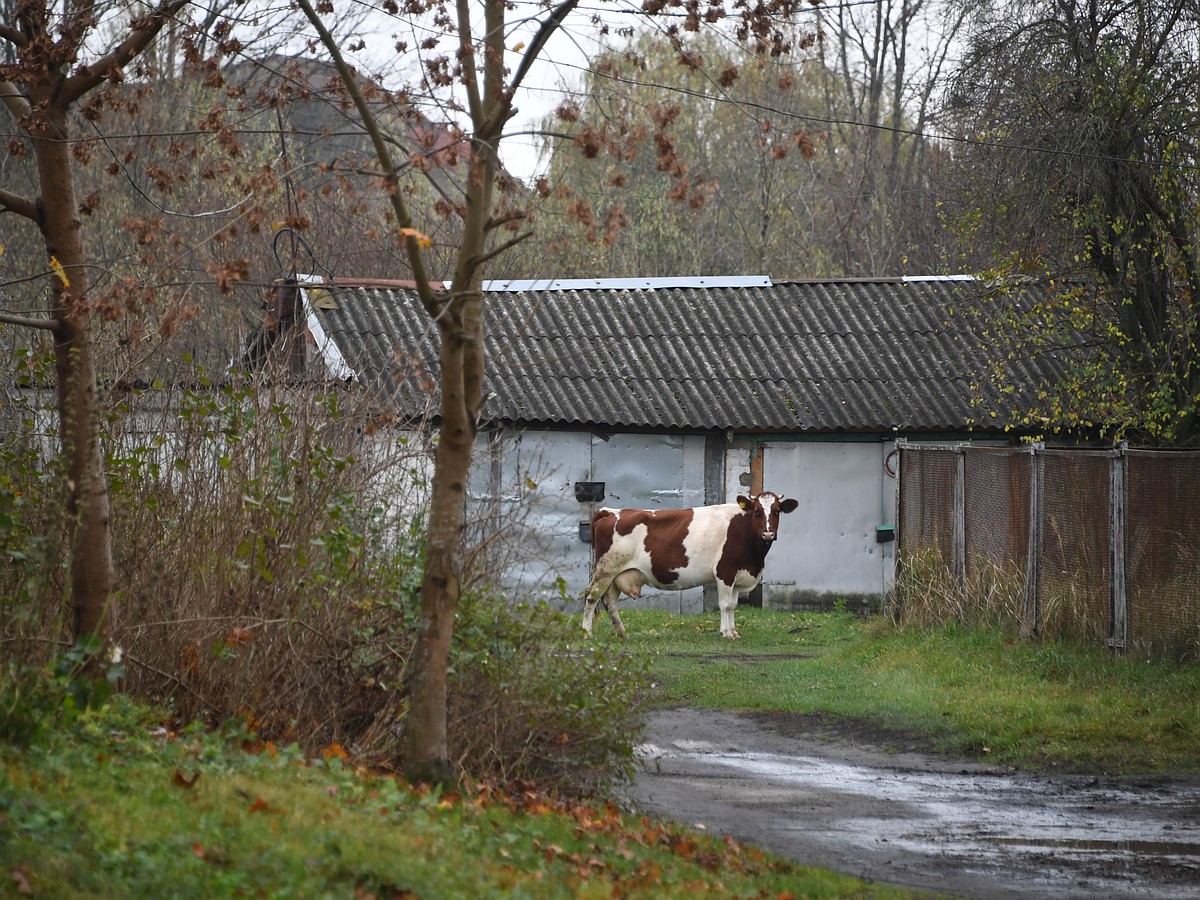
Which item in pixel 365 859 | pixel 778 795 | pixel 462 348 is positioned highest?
pixel 462 348

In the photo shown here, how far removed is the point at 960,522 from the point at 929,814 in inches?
331

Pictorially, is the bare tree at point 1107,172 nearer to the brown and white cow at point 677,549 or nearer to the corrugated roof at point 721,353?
the brown and white cow at point 677,549

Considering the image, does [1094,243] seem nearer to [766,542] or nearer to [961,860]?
[766,542]

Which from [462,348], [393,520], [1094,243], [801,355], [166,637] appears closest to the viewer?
[462,348]

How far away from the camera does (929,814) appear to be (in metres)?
9.62

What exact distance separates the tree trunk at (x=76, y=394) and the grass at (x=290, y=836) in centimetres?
98

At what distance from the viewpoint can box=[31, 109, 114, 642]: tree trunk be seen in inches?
335

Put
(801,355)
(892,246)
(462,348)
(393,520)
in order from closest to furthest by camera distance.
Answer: (462,348) < (393,520) < (801,355) < (892,246)

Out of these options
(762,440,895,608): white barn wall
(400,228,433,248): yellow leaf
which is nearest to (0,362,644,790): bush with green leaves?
(400,228,433,248): yellow leaf

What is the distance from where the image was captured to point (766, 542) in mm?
20125

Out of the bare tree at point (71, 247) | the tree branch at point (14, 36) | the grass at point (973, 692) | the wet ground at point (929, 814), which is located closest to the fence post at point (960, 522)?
the grass at point (973, 692)

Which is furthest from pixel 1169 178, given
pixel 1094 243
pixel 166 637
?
pixel 166 637

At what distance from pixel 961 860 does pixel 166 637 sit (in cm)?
480

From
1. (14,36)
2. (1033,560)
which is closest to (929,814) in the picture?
(1033,560)
